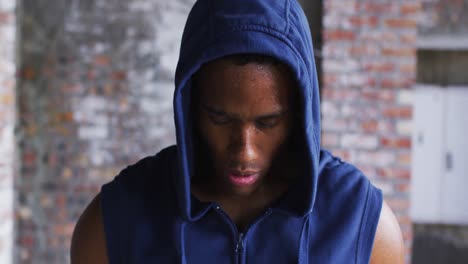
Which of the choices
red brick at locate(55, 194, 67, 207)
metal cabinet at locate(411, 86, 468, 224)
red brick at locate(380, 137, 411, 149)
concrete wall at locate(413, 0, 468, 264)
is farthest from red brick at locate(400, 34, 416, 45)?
red brick at locate(55, 194, 67, 207)

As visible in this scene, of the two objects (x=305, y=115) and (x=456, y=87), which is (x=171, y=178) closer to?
(x=305, y=115)

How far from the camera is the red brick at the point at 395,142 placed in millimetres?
2975

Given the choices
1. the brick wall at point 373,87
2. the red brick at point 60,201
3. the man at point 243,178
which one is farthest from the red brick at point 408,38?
the red brick at point 60,201

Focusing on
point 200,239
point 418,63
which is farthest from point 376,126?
point 200,239

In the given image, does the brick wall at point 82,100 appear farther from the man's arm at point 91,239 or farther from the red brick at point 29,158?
the man's arm at point 91,239

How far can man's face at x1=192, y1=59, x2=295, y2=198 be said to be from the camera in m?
1.05

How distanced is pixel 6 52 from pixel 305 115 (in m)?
1.85

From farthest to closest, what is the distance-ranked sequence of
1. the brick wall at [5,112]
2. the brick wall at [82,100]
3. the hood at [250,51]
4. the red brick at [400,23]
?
the brick wall at [82,100] < the red brick at [400,23] < the brick wall at [5,112] < the hood at [250,51]

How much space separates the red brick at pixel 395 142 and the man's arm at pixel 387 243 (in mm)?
1784

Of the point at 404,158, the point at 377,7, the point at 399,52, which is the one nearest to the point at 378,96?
the point at 399,52

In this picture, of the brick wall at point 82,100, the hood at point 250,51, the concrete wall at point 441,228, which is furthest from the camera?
the concrete wall at point 441,228

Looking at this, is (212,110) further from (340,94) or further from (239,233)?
(340,94)

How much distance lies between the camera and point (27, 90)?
10.2 ft

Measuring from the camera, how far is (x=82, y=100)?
10.1 feet
